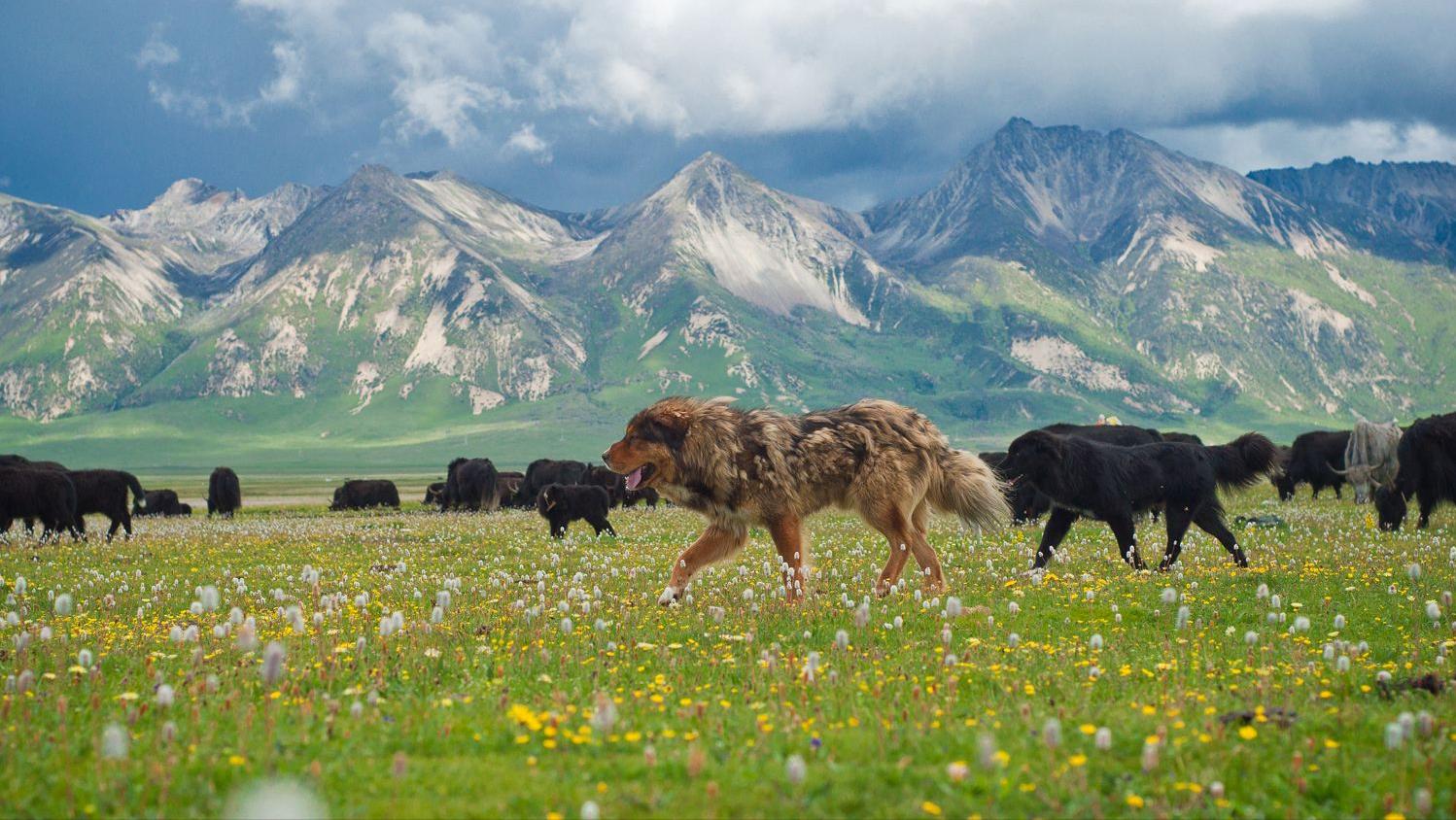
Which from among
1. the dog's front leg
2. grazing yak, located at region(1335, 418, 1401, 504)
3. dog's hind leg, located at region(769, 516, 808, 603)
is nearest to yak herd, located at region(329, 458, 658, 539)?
grazing yak, located at region(1335, 418, 1401, 504)

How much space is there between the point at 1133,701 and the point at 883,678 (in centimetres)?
226

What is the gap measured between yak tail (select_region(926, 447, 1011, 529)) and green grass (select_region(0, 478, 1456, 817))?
1.17 metres

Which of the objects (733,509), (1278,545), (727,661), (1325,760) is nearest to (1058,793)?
(1325,760)

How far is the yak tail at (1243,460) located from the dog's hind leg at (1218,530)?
107cm

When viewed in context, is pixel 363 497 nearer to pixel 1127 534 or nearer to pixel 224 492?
pixel 224 492

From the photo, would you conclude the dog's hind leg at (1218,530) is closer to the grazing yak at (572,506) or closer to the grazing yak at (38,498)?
the grazing yak at (572,506)

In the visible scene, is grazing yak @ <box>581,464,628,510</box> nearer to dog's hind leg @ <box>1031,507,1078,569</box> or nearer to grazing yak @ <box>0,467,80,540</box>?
grazing yak @ <box>0,467,80,540</box>

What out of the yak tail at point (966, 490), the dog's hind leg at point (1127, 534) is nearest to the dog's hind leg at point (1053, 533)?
the dog's hind leg at point (1127, 534)

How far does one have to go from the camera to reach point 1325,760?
7.21 metres

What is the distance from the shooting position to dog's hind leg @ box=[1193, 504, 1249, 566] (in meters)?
18.4

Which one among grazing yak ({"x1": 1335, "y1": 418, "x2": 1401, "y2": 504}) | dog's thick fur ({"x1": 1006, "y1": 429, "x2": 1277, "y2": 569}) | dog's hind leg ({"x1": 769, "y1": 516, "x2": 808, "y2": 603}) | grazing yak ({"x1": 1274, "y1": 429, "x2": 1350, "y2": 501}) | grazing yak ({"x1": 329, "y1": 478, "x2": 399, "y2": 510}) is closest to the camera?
dog's hind leg ({"x1": 769, "y1": 516, "x2": 808, "y2": 603})

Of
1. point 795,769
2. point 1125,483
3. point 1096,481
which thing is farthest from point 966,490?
point 795,769

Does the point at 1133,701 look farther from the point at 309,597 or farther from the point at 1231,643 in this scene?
the point at 309,597

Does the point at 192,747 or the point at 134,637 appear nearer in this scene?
the point at 192,747
